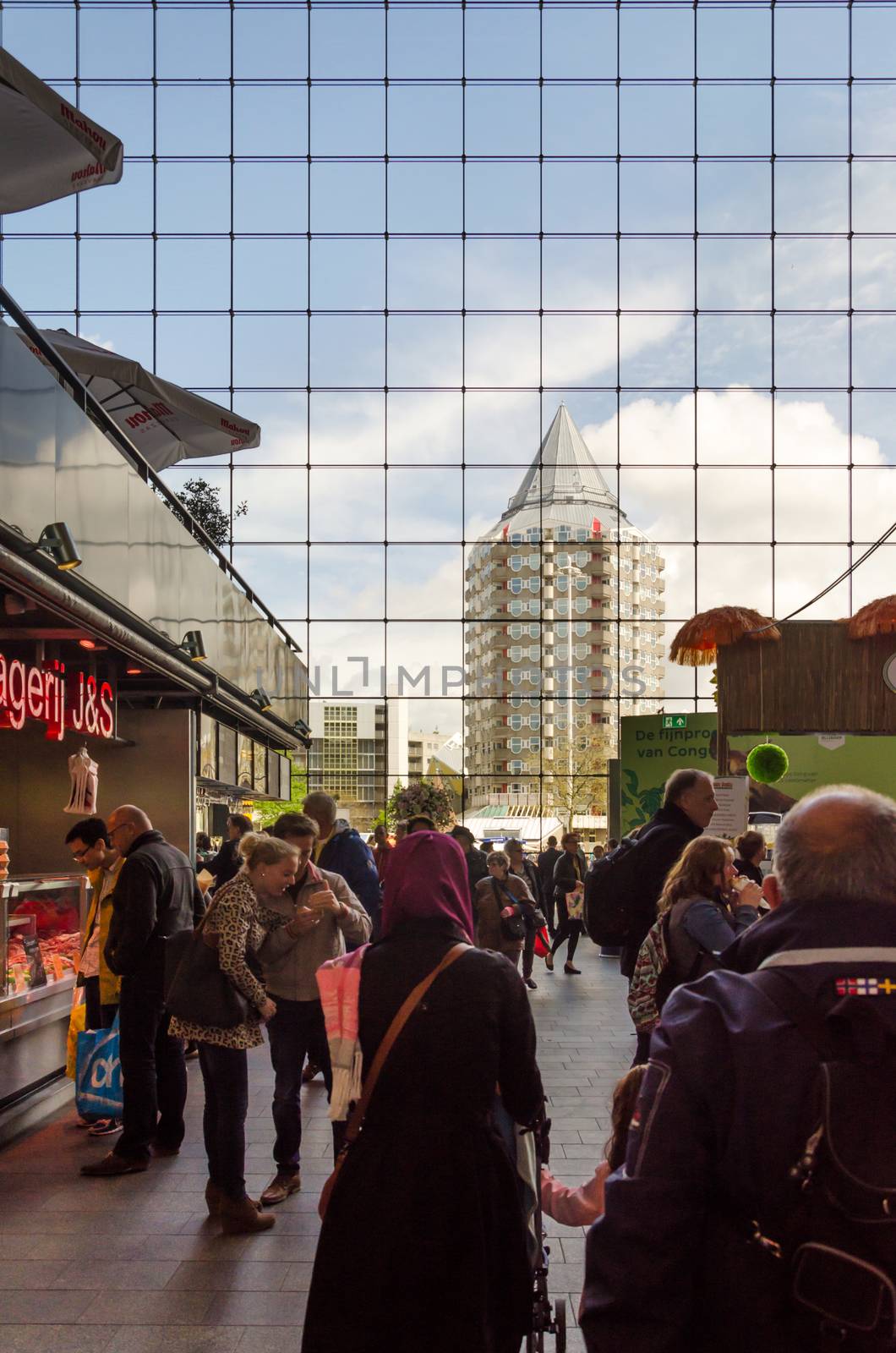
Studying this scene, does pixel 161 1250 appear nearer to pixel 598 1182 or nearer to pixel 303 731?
pixel 598 1182

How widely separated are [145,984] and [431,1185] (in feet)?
11.4

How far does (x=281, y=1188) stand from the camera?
5.39 meters

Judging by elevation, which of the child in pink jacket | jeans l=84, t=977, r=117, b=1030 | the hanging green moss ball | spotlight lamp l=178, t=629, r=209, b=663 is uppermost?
spotlight lamp l=178, t=629, r=209, b=663

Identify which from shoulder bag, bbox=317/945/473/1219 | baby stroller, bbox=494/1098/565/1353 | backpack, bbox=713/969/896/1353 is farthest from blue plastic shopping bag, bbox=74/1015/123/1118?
backpack, bbox=713/969/896/1353

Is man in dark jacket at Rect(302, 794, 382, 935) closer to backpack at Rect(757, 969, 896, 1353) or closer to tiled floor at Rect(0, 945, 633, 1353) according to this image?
tiled floor at Rect(0, 945, 633, 1353)

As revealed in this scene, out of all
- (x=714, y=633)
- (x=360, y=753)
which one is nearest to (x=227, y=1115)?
(x=714, y=633)

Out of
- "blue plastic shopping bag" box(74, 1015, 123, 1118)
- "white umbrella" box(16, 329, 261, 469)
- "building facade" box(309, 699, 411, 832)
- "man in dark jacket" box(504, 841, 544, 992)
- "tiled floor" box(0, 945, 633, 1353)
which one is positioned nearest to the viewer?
"tiled floor" box(0, 945, 633, 1353)

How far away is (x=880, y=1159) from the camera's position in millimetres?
1673

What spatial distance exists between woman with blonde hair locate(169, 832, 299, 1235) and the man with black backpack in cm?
334

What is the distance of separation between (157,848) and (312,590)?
19144mm

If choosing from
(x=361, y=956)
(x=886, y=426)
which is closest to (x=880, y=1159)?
(x=361, y=956)

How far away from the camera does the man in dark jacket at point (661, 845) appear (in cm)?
483

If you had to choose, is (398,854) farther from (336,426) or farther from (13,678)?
(336,426)

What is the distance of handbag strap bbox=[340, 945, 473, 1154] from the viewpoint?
2973 mm
